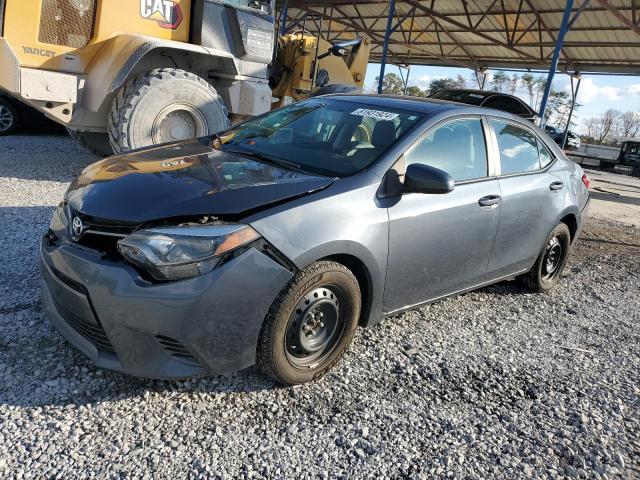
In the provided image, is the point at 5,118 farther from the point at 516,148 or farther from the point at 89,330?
the point at 516,148

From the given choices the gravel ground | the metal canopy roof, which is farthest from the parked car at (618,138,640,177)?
the gravel ground

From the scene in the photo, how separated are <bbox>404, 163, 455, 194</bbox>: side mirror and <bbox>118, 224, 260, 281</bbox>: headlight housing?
1163 mm

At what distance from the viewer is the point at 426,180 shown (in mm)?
2982

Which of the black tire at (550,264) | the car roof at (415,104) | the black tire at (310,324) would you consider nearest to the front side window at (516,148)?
the car roof at (415,104)

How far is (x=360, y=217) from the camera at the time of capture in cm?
285

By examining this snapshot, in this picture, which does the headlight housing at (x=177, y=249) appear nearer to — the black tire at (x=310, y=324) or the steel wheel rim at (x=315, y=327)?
the black tire at (x=310, y=324)

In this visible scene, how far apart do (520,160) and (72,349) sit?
11.5 ft

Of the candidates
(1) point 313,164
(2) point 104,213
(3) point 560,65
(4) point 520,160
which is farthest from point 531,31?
(2) point 104,213

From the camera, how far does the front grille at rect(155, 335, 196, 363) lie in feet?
7.80

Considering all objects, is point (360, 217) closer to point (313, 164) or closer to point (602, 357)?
point (313, 164)

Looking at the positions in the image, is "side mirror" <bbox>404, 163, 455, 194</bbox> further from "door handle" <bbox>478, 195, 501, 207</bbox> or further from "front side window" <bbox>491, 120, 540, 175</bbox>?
"front side window" <bbox>491, 120, 540, 175</bbox>

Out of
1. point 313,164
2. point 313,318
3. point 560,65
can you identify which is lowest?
point 313,318

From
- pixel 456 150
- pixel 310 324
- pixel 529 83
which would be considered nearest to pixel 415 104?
pixel 456 150

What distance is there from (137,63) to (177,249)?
4555 millimetres
